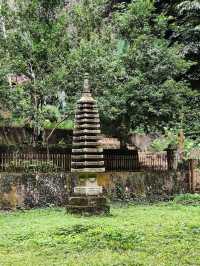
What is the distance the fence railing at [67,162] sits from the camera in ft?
65.3

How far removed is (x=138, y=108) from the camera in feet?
74.3

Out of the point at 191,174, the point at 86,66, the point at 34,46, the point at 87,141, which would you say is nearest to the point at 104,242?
the point at 87,141

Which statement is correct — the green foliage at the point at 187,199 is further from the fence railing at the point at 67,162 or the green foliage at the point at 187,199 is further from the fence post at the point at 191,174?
the fence railing at the point at 67,162

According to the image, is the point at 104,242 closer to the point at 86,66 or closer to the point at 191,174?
the point at 86,66

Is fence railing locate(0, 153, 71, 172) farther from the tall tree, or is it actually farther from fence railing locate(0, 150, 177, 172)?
the tall tree

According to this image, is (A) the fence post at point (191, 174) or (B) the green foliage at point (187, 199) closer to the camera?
(B) the green foliage at point (187, 199)

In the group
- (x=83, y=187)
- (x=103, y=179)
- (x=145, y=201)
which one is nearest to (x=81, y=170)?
(x=83, y=187)

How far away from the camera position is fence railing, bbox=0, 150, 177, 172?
19.9 metres

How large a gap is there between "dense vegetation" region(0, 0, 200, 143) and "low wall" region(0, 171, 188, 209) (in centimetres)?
239

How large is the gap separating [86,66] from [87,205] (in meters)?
7.02

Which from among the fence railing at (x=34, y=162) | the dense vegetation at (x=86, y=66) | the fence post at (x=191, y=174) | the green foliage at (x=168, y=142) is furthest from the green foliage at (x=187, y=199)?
the fence railing at (x=34, y=162)

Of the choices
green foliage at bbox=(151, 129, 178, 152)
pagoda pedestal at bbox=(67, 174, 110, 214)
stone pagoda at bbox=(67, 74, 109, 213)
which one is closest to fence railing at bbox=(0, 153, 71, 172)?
stone pagoda at bbox=(67, 74, 109, 213)

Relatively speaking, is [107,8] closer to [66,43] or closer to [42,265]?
[66,43]

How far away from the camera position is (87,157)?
17484mm
